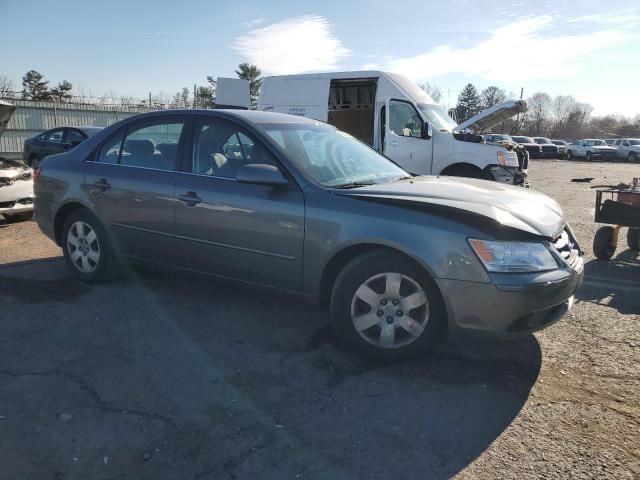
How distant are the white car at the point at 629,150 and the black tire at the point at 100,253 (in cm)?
4064

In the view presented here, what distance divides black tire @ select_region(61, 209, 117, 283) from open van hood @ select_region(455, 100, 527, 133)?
760 centimetres

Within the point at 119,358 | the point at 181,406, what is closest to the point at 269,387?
the point at 181,406

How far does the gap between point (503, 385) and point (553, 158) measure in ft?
139

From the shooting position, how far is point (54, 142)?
15.4 meters

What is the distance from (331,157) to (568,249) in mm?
1896

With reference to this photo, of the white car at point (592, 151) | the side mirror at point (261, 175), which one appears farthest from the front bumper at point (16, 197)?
the white car at point (592, 151)

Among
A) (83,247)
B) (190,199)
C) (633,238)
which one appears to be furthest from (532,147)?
(190,199)

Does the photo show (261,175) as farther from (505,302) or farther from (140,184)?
(505,302)

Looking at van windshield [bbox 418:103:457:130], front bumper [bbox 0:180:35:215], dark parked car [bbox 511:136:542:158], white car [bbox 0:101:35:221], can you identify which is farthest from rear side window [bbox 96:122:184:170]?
dark parked car [bbox 511:136:542:158]

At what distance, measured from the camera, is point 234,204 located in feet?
13.0

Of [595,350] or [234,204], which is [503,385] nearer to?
[595,350]

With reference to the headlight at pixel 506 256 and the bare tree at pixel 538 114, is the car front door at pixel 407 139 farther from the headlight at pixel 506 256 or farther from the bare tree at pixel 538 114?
the bare tree at pixel 538 114

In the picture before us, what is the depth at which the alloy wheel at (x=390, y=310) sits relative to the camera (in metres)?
A: 3.36

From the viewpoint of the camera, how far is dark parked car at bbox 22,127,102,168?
48.7 feet
